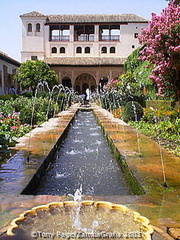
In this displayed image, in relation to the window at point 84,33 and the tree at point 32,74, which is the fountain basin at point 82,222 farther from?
the window at point 84,33

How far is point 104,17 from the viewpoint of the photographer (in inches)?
1426

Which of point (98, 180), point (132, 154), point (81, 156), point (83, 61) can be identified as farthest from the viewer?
point (83, 61)

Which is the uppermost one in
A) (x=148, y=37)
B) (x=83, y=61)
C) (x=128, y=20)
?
(x=128, y=20)

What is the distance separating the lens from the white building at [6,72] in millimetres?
23031

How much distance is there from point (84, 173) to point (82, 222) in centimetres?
245

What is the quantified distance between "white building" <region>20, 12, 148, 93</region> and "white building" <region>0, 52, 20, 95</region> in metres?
7.93

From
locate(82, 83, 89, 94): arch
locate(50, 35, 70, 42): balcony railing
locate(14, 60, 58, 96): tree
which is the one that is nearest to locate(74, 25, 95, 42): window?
locate(50, 35, 70, 42): balcony railing

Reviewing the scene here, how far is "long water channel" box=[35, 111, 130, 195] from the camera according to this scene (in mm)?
3779

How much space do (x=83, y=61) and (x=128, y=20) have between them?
7200 millimetres

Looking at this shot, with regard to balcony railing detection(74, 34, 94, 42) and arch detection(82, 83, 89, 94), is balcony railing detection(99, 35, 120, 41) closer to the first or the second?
balcony railing detection(74, 34, 94, 42)

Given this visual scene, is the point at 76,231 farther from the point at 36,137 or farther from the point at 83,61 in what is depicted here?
the point at 83,61

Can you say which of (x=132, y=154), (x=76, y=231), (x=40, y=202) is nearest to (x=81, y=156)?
(x=132, y=154)

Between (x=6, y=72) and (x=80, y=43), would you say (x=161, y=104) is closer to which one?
(x=6, y=72)

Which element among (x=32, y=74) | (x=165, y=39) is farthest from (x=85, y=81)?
(x=165, y=39)
